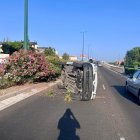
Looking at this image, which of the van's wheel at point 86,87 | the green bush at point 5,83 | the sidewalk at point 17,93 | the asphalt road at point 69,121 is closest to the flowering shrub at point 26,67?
the green bush at point 5,83

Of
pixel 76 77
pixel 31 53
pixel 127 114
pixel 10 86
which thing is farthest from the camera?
pixel 31 53

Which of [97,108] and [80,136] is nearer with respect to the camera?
[80,136]

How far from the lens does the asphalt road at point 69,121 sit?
8.91 metres

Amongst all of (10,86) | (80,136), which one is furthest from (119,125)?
(10,86)

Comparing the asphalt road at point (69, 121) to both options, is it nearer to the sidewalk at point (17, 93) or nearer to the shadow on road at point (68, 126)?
the shadow on road at point (68, 126)

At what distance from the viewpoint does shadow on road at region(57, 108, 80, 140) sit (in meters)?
8.77

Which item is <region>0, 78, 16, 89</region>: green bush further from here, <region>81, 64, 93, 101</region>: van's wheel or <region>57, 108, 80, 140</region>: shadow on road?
<region>57, 108, 80, 140</region>: shadow on road

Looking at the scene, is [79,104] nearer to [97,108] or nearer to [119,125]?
[97,108]

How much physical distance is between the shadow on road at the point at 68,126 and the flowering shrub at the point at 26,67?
9.43 m

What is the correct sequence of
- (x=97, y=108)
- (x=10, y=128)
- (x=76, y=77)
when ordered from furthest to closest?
(x=76, y=77), (x=97, y=108), (x=10, y=128)

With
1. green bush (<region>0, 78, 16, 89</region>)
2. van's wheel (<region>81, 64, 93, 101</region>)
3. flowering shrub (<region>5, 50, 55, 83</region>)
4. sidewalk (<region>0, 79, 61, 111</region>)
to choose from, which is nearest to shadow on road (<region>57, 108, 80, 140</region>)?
sidewalk (<region>0, 79, 61, 111</region>)

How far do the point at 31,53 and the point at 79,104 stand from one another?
8.50 metres

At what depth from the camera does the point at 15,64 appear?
21953mm

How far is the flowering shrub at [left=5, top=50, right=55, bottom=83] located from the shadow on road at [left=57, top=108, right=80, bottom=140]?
9.43 meters
